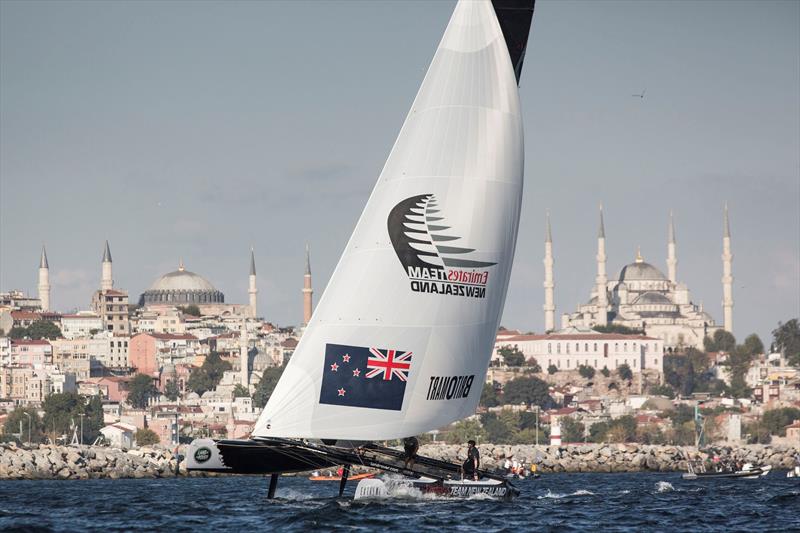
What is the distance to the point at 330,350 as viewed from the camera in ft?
72.4

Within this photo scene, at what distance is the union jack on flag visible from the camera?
22141 millimetres

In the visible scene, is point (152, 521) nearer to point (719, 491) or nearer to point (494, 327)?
point (494, 327)

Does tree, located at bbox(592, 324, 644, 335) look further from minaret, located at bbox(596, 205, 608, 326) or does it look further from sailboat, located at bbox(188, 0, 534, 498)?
sailboat, located at bbox(188, 0, 534, 498)

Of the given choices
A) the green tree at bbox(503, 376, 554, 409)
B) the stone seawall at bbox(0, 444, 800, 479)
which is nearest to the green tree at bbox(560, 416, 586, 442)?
the green tree at bbox(503, 376, 554, 409)

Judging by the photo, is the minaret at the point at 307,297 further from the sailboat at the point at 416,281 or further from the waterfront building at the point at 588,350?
the sailboat at the point at 416,281

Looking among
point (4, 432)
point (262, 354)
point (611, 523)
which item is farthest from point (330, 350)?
point (262, 354)

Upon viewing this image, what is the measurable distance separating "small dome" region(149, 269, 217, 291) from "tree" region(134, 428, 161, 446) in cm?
8775

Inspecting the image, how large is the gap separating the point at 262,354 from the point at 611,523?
12556 centimetres

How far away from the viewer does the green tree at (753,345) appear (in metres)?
148

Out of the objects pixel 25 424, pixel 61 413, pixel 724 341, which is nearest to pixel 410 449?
pixel 61 413

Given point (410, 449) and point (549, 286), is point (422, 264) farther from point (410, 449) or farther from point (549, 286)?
point (549, 286)

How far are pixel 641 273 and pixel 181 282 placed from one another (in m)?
51.2

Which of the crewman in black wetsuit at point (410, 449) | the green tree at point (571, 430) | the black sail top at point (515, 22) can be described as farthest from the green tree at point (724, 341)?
the crewman in black wetsuit at point (410, 449)

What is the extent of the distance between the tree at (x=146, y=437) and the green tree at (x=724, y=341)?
7056cm
